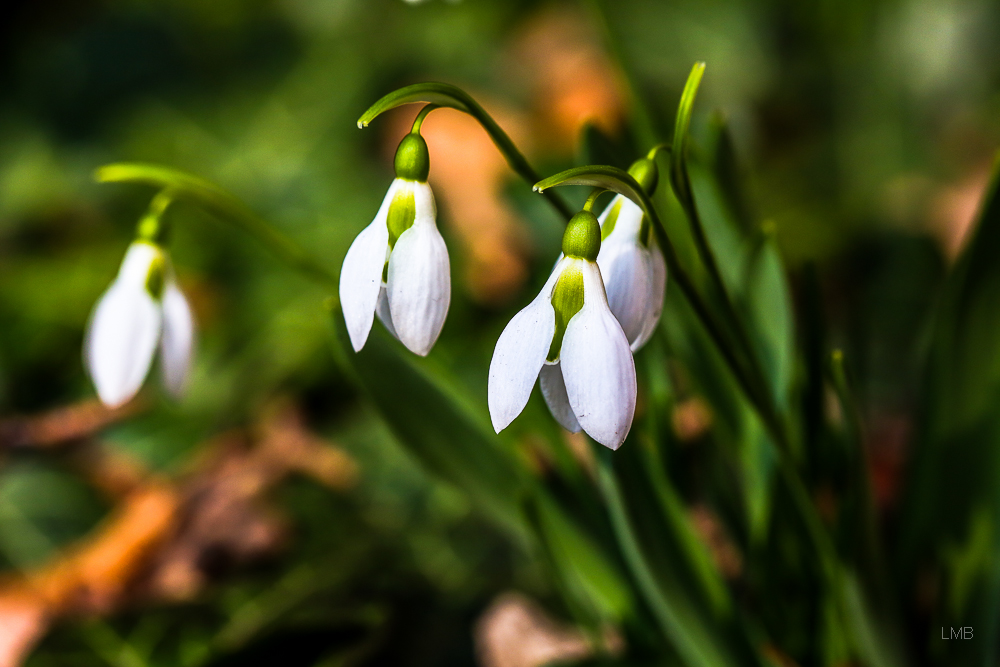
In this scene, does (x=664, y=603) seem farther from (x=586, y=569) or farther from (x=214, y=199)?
(x=214, y=199)

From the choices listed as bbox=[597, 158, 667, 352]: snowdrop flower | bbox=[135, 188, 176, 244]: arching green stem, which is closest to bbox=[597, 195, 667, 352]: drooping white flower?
bbox=[597, 158, 667, 352]: snowdrop flower

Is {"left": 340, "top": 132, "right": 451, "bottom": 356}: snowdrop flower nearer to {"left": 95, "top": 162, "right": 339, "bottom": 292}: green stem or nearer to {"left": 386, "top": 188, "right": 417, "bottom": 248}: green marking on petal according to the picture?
{"left": 386, "top": 188, "right": 417, "bottom": 248}: green marking on petal

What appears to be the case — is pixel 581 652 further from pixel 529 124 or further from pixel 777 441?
pixel 529 124

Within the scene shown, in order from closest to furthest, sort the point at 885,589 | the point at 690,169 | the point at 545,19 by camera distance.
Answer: the point at 885,589
the point at 690,169
the point at 545,19

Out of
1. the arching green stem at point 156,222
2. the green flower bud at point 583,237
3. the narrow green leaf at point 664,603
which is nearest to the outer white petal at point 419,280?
the green flower bud at point 583,237

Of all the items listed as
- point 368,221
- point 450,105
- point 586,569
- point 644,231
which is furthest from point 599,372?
point 368,221

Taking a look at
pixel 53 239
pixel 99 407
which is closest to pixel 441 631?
pixel 99 407
